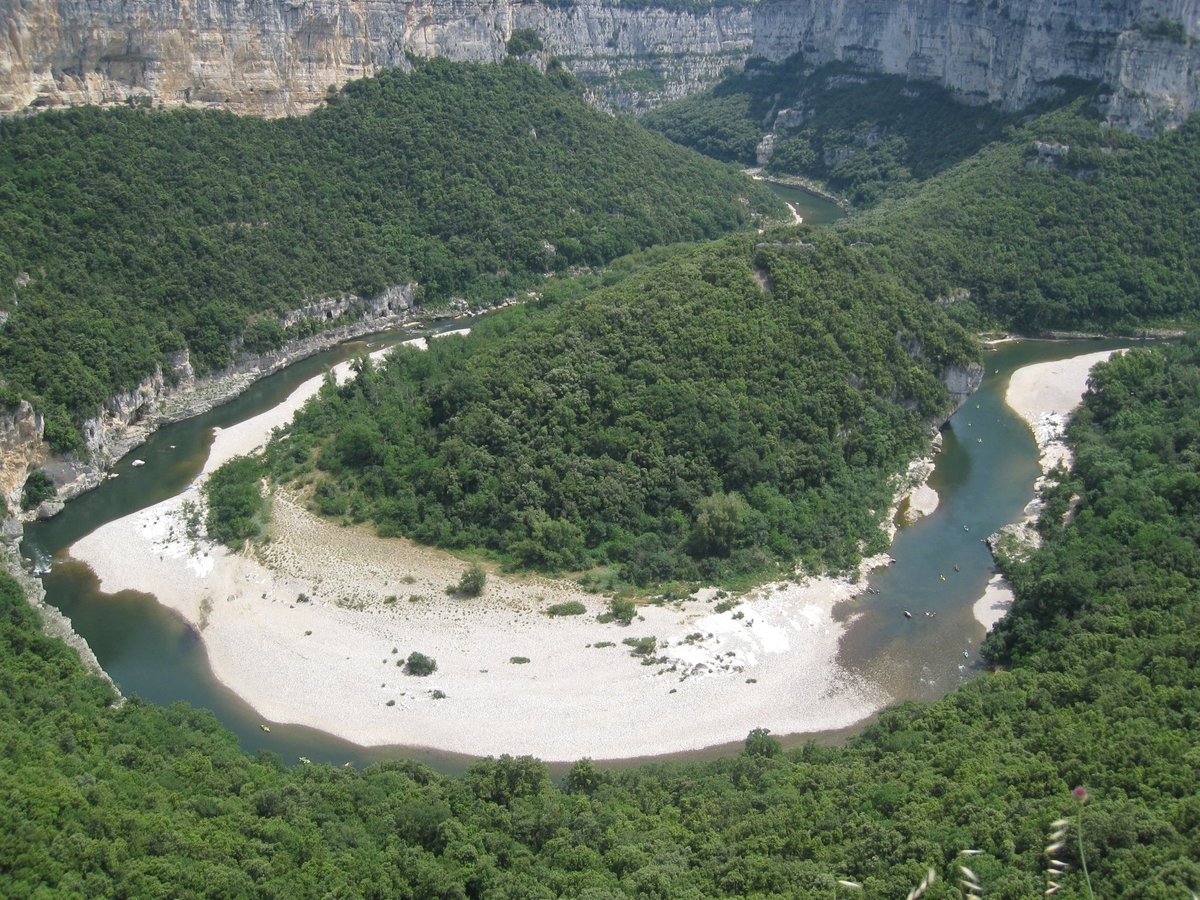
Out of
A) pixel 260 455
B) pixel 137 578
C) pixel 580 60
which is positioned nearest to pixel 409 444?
pixel 260 455

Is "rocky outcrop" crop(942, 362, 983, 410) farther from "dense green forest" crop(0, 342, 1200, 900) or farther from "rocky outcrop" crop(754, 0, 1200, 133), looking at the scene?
"rocky outcrop" crop(754, 0, 1200, 133)

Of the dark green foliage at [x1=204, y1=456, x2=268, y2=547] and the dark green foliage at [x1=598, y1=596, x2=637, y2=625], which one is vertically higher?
the dark green foliage at [x1=204, y1=456, x2=268, y2=547]

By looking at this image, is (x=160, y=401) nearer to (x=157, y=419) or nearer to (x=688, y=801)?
(x=157, y=419)

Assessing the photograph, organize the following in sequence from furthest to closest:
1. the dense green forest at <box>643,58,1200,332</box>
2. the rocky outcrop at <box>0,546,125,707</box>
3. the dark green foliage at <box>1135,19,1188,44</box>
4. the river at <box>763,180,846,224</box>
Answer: the river at <box>763,180,846,224</box> → the dark green foliage at <box>1135,19,1188,44</box> → the dense green forest at <box>643,58,1200,332</box> → the rocky outcrop at <box>0,546,125,707</box>

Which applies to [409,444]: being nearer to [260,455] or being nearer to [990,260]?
[260,455]

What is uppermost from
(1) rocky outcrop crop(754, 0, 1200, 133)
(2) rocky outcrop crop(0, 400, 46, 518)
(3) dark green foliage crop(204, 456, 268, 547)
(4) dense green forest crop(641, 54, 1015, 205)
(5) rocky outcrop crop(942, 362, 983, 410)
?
(1) rocky outcrop crop(754, 0, 1200, 133)

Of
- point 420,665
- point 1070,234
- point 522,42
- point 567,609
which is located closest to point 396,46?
point 522,42

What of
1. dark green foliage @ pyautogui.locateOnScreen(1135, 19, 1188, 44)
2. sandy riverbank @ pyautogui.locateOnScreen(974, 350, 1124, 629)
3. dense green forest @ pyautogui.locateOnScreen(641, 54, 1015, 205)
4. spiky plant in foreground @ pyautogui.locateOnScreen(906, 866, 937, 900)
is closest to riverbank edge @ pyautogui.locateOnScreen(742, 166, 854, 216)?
dense green forest @ pyautogui.locateOnScreen(641, 54, 1015, 205)

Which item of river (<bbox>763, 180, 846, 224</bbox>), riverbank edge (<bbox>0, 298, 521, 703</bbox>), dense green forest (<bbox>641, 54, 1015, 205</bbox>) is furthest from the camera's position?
river (<bbox>763, 180, 846, 224</bbox>)
